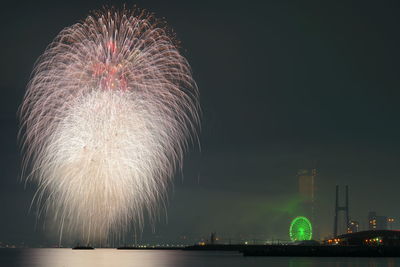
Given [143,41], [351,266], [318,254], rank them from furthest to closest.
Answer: [318,254], [351,266], [143,41]

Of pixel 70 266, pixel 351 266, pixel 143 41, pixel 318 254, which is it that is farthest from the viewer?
pixel 318 254

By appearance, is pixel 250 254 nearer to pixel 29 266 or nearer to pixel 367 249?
pixel 367 249

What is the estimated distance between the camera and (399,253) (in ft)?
618

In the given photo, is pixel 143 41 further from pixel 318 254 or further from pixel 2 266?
pixel 318 254

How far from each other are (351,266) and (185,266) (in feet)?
104

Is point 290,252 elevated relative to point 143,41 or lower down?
lower down

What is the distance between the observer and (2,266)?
123m

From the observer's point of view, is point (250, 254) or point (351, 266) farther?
point (250, 254)

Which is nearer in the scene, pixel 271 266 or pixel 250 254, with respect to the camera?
pixel 271 266

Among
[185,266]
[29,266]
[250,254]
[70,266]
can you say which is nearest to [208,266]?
[185,266]

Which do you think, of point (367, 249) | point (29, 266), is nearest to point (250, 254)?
point (367, 249)

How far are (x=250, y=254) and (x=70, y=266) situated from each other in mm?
88545

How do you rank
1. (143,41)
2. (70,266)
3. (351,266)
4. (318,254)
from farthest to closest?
(318,254) < (351,266) < (70,266) < (143,41)

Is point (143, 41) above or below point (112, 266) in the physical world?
above
